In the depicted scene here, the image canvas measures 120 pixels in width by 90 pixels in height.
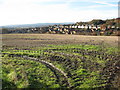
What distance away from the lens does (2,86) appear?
9383 millimetres

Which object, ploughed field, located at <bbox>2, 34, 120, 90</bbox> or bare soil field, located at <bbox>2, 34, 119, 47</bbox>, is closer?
ploughed field, located at <bbox>2, 34, 120, 90</bbox>

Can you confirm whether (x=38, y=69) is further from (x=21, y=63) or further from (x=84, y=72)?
(x=84, y=72)

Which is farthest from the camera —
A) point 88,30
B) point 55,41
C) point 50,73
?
point 88,30

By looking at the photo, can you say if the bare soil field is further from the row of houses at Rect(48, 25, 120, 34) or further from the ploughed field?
the ploughed field

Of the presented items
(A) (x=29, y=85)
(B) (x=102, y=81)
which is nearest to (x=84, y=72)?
(B) (x=102, y=81)

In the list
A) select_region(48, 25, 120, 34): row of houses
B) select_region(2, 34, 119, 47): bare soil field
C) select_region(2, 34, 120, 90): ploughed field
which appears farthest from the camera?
select_region(48, 25, 120, 34): row of houses

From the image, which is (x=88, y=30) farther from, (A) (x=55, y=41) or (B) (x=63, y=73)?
(B) (x=63, y=73)

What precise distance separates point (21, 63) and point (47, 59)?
2.53 meters

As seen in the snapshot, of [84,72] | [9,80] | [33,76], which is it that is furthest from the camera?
[84,72]

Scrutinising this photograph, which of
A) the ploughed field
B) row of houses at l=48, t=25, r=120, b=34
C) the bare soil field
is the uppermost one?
row of houses at l=48, t=25, r=120, b=34

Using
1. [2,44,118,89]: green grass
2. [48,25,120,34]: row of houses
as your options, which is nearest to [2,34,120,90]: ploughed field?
[2,44,118,89]: green grass

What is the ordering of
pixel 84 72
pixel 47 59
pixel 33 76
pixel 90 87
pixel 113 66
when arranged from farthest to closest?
pixel 47 59 < pixel 113 66 < pixel 84 72 < pixel 33 76 < pixel 90 87

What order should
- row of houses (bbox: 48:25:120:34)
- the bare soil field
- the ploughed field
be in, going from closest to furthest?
1. the ploughed field
2. the bare soil field
3. row of houses (bbox: 48:25:120:34)

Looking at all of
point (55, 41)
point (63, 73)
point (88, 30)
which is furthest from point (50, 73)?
point (88, 30)
